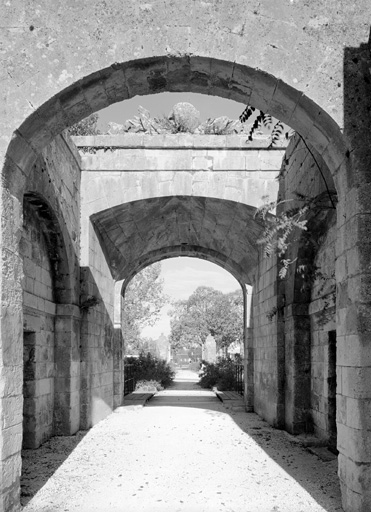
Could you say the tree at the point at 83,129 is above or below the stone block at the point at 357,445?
above

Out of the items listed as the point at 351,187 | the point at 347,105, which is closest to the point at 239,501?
the point at 351,187

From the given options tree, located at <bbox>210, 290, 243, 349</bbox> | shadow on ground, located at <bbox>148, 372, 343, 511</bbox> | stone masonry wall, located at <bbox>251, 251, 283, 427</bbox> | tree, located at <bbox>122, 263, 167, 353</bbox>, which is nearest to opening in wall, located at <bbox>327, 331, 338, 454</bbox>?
shadow on ground, located at <bbox>148, 372, 343, 511</bbox>

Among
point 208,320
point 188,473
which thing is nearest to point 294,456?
point 188,473

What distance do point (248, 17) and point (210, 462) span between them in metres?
4.88

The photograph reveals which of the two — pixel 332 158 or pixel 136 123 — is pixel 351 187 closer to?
pixel 332 158

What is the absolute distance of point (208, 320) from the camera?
134ft

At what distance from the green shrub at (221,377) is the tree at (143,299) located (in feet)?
16.0

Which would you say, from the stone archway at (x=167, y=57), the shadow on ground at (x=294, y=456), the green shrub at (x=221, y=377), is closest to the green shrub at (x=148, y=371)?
the green shrub at (x=221, y=377)

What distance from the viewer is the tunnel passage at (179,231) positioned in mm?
10344

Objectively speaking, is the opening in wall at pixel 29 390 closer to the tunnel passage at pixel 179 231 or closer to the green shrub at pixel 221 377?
the tunnel passage at pixel 179 231

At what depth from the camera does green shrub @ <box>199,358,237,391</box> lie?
16.9 m

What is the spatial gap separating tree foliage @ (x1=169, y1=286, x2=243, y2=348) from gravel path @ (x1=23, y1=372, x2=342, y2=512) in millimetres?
29942

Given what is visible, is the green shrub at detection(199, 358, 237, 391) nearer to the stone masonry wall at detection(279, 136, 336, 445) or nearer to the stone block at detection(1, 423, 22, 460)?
the stone masonry wall at detection(279, 136, 336, 445)

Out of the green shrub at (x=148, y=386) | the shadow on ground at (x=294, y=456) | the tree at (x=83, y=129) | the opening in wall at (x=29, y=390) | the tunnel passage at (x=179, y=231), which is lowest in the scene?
the green shrub at (x=148, y=386)
